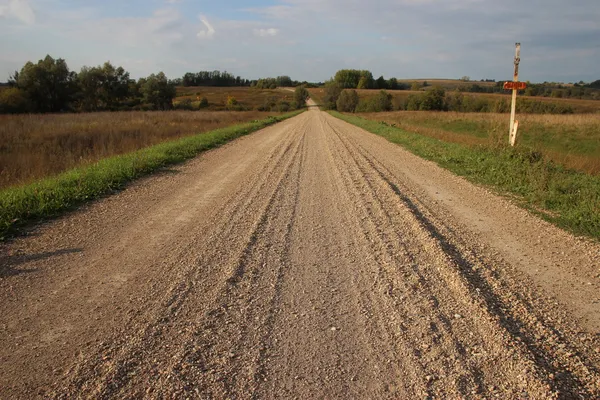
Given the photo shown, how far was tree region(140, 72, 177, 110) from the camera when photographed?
62.7 meters

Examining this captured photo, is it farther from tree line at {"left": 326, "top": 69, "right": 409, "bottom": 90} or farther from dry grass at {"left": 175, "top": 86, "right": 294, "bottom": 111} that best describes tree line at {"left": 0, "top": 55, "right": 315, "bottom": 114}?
tree line at {"left": 326, "top": 69, "right": 409, "bottom": 90}

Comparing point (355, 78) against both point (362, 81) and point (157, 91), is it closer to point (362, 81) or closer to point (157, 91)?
point (362, 81)

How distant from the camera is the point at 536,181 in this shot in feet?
30.2

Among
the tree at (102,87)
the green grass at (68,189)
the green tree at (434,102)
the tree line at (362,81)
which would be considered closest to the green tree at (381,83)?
the tree line at (362,81)

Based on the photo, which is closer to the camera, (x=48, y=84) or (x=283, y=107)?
(x=48, y=84)

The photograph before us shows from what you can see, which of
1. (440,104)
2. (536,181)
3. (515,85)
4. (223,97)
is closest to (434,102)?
(440,104)

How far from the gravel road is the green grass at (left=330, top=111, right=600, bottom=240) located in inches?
29.8

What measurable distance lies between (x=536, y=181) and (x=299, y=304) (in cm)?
746

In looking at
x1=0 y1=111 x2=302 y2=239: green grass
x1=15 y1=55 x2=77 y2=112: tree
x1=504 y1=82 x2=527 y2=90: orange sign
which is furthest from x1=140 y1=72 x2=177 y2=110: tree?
x1=504 y1=82 x2=527 y2=90: orange sign

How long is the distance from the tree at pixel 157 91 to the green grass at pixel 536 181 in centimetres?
5630

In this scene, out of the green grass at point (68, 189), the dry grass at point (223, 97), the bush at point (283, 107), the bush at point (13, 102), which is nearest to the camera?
the green grass at point (68, 189)

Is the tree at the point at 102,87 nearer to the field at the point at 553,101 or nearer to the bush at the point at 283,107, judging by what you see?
the bush at the point at 283,107

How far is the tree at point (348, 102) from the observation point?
80137 millimetres

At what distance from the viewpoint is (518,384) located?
2.85 meters
